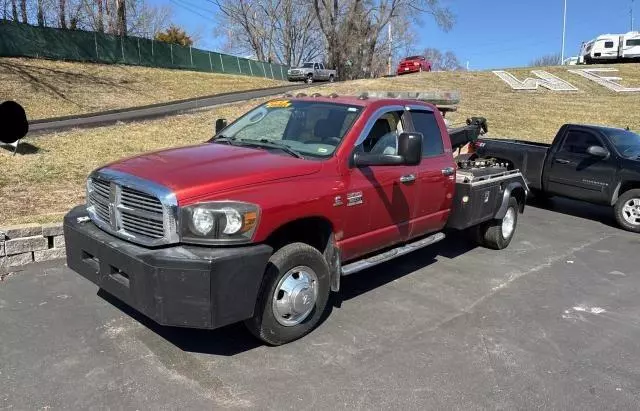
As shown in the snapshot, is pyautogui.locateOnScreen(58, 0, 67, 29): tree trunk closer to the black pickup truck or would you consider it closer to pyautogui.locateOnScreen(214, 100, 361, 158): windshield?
the black pickup truck

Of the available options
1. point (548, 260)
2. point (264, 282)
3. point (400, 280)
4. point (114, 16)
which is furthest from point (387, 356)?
point (114, 16)

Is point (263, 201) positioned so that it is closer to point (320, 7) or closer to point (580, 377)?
point (580, 377)

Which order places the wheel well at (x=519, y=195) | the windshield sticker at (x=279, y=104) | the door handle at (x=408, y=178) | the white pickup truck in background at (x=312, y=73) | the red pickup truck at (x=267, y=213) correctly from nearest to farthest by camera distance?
the red pickup truck at (x=267, y=213) → the door handle at (x=408, y=178) → the windshield sticker at (x=279, y=104) → the wheel well at (x=519, y=195) → the white pickup truck in background at (x=312, y=73)

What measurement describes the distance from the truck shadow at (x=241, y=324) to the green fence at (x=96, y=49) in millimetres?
28088

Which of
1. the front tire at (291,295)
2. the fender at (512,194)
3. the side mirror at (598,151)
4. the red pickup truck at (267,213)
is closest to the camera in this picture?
the red pickup truck at (267,213)

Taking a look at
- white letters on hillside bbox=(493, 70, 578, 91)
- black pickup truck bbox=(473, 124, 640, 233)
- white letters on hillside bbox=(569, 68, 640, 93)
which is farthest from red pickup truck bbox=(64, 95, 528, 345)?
white letters on hillside bbox=(569, 68, 640, 93)

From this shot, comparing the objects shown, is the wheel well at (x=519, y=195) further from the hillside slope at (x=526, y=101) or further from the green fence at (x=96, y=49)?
the green fence at (x=96, y=49)

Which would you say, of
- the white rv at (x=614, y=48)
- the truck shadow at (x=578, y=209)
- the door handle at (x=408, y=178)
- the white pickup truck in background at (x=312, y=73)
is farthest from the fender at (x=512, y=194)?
the white rv at (x=614, y=48)

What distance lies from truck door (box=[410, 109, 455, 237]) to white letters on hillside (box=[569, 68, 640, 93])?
83.4 ft

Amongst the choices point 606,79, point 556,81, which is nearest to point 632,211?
point 556,81

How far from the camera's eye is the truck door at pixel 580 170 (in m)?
9.16

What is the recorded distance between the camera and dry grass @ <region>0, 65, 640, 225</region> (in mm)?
7875

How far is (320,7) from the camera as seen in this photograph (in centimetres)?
4556

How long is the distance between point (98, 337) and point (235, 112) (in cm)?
1292
